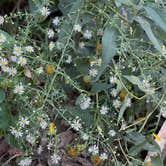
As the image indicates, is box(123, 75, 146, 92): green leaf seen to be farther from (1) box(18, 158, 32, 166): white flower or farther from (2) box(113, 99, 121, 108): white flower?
(1) box(18, 158, 32, 166): white flower

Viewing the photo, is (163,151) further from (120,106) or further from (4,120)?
(4,120)

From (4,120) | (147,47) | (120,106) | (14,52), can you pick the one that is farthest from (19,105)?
(147,47)

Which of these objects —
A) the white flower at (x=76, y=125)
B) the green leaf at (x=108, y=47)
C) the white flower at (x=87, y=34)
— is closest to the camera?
the green leaf at (x=108, y=47)

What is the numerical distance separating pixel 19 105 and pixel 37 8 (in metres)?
0.37

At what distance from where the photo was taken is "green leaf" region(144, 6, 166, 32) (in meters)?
1.56

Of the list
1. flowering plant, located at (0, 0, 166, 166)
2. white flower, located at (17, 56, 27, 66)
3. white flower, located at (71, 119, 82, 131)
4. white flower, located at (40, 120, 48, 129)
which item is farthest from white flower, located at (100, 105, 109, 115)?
white flower, located at (17, 56, 27, 66)

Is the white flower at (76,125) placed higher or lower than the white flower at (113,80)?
lower

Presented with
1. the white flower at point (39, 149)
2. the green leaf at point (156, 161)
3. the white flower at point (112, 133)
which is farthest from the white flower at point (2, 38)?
the green leaf at point (156, 161)

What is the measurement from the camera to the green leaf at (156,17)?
5.12ft

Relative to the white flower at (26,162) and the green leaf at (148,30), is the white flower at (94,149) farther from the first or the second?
the green leaf at (148,30)

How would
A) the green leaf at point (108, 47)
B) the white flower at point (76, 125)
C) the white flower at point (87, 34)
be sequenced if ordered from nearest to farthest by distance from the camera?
the green leaf at point (108, 47) → the white flower at point (76, 125) → the white flower at point (87, 34)

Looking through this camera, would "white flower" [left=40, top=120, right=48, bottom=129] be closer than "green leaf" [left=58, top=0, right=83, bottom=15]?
Yes

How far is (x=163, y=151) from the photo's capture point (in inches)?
72.8

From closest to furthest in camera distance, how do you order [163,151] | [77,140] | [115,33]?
1. [115,33]
2. [77,140]
3. [163,151]
